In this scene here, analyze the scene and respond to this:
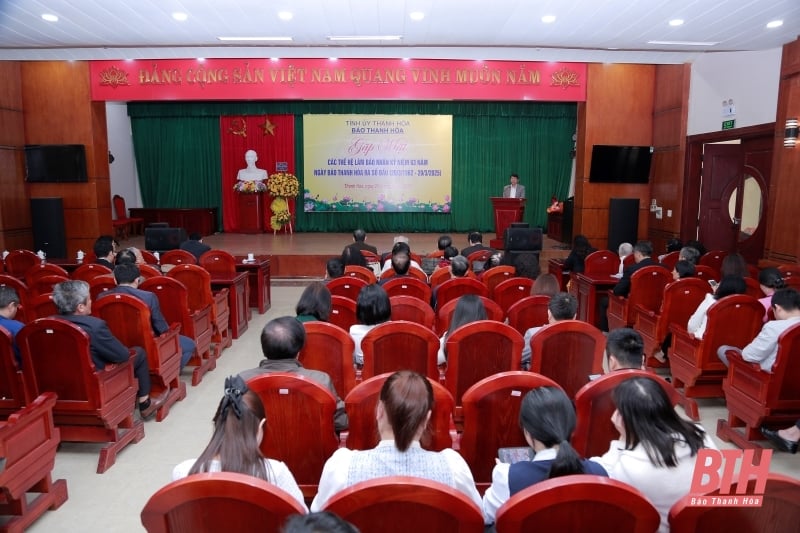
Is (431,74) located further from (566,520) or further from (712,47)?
(566,520)

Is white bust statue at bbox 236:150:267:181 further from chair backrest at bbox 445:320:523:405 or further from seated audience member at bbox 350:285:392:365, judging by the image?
chair backrest at bbox 445:320:523:405

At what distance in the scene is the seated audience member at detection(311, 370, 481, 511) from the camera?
163cm

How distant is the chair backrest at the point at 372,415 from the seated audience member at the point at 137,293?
211cm

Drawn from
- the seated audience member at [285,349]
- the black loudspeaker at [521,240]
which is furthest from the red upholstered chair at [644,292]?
the seated audience member at [285,349]

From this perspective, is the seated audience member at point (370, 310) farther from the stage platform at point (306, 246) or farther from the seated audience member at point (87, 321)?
the stage platform at point (306, 246)

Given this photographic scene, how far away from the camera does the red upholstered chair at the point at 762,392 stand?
316 cm

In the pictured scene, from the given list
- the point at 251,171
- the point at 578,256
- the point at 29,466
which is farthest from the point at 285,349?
the point at 251,171

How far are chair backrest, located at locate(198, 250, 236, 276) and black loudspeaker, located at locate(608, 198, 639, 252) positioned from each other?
6244 mm

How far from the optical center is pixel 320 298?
3.43m

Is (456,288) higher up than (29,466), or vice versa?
(456,288)

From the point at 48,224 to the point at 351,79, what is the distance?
5646 mm

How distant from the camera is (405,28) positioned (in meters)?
7.02

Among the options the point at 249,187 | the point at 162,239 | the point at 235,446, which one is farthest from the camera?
the point at 249,187

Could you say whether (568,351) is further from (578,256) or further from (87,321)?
(578,256)
